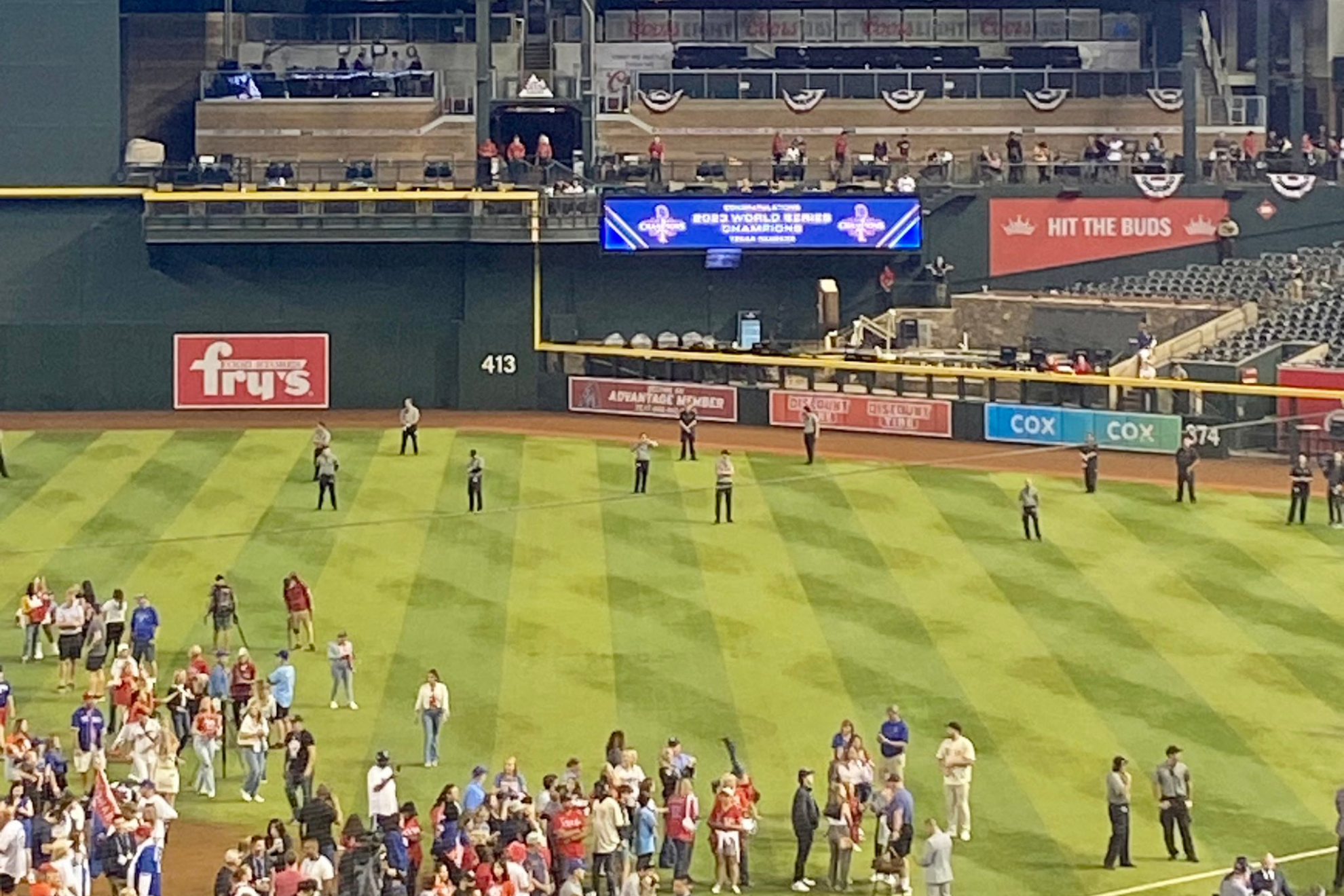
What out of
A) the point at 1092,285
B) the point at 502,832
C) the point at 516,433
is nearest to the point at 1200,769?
the point at 502,832

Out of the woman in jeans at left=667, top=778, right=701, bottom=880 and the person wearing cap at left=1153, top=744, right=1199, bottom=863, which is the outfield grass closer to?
the person wearing cap at left=1153, top=744, right=1199, bottom=863

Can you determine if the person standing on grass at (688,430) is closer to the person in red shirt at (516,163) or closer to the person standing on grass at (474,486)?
the person standing on grass at (474,486)

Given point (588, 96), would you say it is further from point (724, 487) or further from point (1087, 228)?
point (724, 487)

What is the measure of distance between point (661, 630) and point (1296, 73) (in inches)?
1323

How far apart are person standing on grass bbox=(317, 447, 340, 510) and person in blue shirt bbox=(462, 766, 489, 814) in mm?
17531

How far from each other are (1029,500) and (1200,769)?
11418 millimetres

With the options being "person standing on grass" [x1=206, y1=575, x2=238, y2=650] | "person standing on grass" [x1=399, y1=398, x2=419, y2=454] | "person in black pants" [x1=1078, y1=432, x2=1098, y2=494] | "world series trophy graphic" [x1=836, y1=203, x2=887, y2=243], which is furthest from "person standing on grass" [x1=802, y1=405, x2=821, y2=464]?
"person standing on grass" [x1=206, y1=575, x2=238, y2=650]

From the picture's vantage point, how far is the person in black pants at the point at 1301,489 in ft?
138

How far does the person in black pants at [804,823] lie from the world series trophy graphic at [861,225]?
107ft

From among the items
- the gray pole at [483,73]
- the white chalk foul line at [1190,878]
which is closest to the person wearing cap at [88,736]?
the white chalk foul line at [1190,878]

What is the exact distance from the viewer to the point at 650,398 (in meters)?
54.7

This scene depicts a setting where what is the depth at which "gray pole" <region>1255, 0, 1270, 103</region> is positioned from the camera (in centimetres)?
6294

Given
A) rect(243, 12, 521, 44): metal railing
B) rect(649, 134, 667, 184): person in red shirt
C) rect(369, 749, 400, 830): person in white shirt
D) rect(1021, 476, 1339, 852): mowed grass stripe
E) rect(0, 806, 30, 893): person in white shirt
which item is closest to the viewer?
rect(0, 806, 30, 893): person in white shirt

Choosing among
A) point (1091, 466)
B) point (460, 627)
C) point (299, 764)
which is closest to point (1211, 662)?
point (460, 627)
